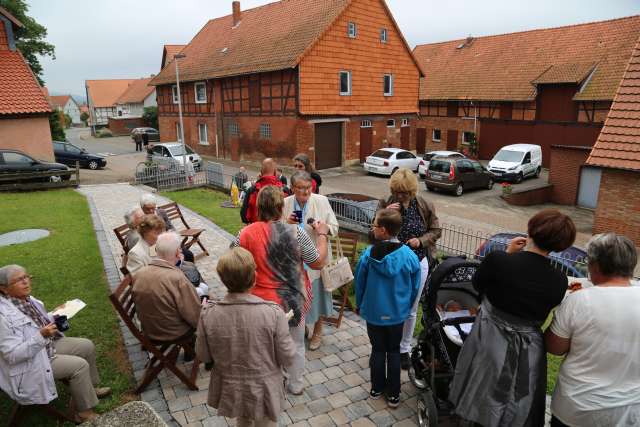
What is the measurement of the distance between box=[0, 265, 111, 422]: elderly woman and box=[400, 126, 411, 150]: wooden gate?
1067 inches

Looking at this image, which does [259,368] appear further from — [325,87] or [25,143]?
[325,87]

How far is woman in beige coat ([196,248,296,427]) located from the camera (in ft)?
10.0

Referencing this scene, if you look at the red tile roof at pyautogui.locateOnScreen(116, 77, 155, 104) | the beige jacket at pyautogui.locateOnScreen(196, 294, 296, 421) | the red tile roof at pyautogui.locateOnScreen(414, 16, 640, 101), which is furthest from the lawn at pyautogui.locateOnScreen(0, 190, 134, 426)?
the red tile roof at pyautogui.locateOnScreen(116, 77, 155, 104)

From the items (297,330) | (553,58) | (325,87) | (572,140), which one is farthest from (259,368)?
(553,58)

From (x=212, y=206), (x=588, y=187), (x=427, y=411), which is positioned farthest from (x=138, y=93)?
(x=427, y=411)

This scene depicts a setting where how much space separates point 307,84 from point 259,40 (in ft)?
20.5

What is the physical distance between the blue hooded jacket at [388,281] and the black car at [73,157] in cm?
2346

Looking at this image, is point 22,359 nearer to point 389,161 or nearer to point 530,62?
point 389,161

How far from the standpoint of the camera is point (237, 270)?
9.90 feet

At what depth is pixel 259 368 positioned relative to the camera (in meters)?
3.16

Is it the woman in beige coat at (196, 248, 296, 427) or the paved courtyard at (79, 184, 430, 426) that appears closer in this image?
the woman in beige coat at (196, 248, 296, 427)

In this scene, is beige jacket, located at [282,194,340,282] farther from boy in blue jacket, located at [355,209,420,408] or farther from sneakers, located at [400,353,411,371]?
sneakers, located at [400,353,411,371]

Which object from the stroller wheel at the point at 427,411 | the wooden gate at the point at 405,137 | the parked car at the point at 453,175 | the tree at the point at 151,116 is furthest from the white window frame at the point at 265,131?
the tree at the point at 151,116

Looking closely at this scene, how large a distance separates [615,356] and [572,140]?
27611 mm
